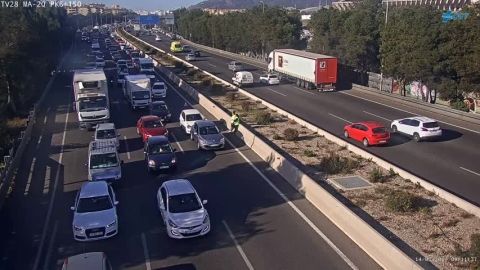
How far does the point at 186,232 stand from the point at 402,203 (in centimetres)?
755

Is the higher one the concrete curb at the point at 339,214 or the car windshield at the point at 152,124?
the car windshield at the point at 152,124

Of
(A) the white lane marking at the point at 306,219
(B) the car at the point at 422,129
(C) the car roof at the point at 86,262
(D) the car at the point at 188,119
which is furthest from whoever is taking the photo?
(D) the car at the point at 188,119

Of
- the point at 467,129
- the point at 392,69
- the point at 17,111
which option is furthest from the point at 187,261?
the point at 392,69

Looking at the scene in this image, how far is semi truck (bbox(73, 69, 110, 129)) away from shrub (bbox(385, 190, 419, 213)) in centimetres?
1975

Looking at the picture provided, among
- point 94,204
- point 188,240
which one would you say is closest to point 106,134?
point 94,204

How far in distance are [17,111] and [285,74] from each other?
2789 centimetres

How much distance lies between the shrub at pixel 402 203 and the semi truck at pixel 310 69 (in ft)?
100

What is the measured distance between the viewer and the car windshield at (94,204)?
55.0 feet

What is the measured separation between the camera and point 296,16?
3292 inches

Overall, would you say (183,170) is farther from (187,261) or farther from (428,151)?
(428,151)

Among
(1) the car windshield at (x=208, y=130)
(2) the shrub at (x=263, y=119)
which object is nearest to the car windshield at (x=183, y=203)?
(1) the car windshield at (x=208, y=130)

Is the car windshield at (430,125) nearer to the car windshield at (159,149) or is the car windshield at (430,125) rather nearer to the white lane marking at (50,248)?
the car windshield at (159,149)

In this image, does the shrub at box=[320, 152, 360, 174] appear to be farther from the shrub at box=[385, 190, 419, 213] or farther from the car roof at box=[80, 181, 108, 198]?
the car roof at box=[80, 181, 108, 198]

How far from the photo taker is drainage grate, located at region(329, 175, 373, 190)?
2077 centimetres
